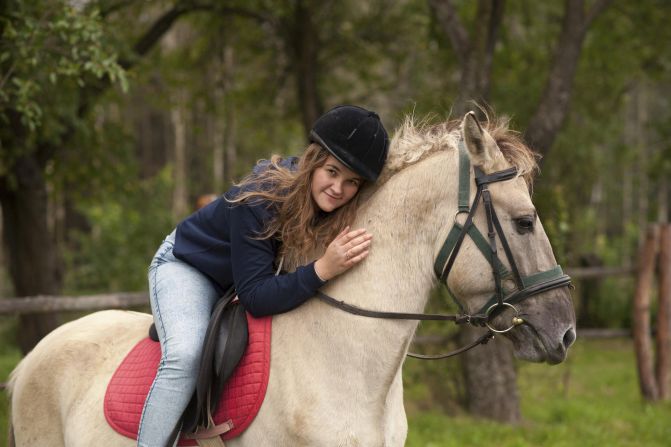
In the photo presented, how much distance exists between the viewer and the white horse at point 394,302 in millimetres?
2807

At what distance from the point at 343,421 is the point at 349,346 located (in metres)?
0.29

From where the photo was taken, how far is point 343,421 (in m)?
2.81

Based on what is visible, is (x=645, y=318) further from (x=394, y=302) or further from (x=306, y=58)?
(x=394, y=302)

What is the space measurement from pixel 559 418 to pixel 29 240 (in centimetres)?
638

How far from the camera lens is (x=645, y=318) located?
8844 millimetres

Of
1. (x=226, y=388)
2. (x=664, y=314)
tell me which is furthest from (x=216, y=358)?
(x=664, y=314)

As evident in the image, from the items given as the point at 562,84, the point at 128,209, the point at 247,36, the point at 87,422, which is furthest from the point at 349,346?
the point at 128,209

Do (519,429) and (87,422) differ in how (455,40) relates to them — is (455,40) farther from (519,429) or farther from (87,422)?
(87,422)

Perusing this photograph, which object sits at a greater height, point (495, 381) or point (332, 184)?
point (332, 184)

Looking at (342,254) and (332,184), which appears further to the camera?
(332,184)

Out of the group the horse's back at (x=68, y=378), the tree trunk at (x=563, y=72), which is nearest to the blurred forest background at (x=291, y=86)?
the tree trunk at (x=563, y=72)

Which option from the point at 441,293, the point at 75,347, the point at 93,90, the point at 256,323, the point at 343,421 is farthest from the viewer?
the point at 93,90

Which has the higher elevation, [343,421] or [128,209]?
[343,421]

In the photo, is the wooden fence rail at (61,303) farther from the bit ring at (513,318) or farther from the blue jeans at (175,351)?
the bit ring at (513,318)
